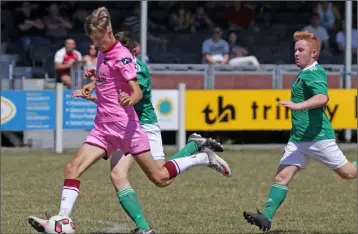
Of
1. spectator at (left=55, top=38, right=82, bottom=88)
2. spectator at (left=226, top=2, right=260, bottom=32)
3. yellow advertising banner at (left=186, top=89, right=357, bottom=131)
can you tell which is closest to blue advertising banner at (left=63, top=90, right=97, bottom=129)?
spectator at (left=55, top=38, right=82, bottom=88)

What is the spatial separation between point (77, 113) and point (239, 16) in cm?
702

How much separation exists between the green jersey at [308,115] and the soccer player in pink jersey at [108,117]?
152 centimetres

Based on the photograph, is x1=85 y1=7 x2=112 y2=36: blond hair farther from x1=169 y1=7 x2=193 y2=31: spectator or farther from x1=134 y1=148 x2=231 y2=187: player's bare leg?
x1=169 y1=7 x2=193 y2=31: spectator

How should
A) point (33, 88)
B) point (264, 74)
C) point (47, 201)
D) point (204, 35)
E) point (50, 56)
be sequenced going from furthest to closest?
point (204, 35), point (50, 56), point (264, 74), point (33, 88), point (47, 201)

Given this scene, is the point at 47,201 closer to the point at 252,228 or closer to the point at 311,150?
the point at 252,228

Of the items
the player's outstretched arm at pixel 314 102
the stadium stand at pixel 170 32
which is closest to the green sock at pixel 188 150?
the player's outstretched arm at pixel 314 102

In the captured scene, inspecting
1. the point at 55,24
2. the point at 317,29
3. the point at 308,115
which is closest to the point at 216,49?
the point at 317,29

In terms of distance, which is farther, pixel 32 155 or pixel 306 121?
pixel 32 155

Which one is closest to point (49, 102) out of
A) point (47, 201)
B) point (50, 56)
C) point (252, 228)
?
point (50, 56)

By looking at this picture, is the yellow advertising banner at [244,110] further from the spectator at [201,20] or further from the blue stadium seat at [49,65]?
the spectator at [201,20]

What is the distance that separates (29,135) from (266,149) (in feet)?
14.9

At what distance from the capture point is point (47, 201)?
12.2m

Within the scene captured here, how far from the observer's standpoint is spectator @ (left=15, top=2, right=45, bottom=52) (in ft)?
78.1

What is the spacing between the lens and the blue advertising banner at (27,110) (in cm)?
1936
